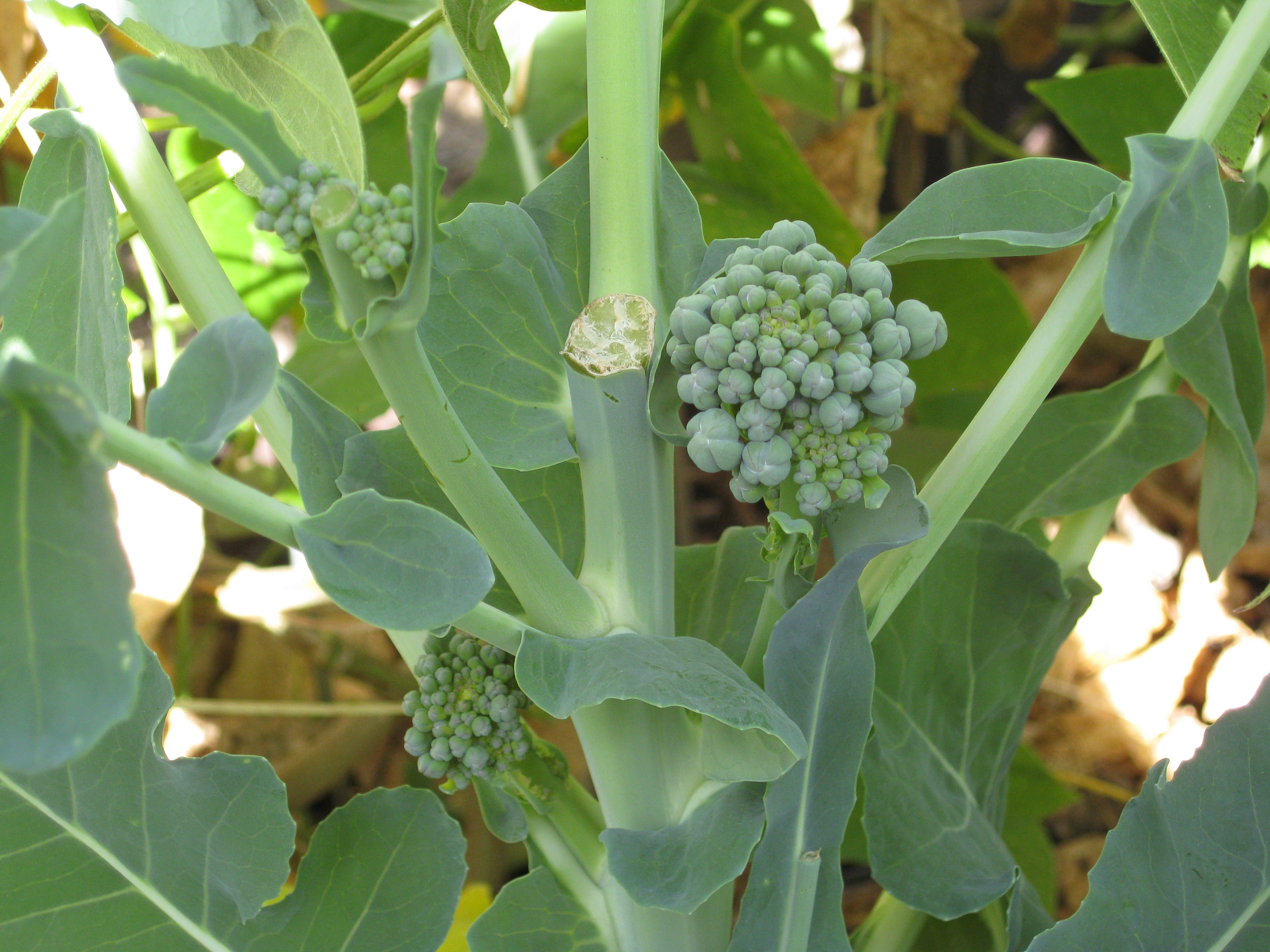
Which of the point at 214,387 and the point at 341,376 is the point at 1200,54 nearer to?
the point at 214,387

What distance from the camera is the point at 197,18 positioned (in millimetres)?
385

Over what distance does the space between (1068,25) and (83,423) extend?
1.33 metres

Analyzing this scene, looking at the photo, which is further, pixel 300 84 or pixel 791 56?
pixel 791 56

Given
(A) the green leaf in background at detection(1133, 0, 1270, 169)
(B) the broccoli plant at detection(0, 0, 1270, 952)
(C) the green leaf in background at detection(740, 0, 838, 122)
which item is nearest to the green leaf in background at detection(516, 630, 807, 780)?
(B) the broccoli plant at detection(0, 0, 1270, 952)

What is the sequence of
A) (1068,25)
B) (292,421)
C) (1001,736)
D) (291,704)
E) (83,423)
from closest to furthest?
1. (83,423)
2. (292,421)
3. (1001,736)
4. (291,704)
5. (1068,25)

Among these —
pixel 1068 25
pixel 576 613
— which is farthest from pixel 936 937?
pixel 1068 25

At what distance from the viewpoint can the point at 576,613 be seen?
16.6 inches

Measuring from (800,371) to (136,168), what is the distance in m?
0.29

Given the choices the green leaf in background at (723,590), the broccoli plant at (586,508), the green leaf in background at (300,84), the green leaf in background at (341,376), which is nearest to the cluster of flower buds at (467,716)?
the broccoli plant at (586,508)

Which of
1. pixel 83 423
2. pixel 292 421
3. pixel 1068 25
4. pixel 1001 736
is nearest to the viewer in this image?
pixel 83 423

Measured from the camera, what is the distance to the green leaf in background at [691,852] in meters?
0.40

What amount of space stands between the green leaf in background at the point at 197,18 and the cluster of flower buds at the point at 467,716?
0.86ft

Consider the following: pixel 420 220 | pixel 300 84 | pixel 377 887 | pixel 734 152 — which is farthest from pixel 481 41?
pixel 734 152

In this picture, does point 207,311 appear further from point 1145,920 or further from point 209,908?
point 1145,920
